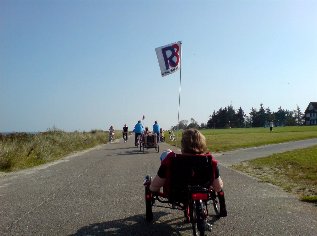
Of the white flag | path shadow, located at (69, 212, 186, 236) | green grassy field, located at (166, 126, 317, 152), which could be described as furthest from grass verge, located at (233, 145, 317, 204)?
green grassy field, located at (166, 126, 317, 152)

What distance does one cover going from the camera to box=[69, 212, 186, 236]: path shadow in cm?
622

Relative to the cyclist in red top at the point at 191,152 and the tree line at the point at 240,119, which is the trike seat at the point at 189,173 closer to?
the cyclist in red top at the point at 191,152

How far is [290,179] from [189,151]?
294 inches

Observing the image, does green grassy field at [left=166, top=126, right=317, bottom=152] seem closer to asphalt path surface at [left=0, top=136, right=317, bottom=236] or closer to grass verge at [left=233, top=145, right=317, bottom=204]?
grass verge at [left=233, top=145, right=317, bottom=204]

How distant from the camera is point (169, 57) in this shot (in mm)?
20500

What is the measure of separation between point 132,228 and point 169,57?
14776 millimetres

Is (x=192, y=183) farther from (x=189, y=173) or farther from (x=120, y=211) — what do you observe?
(x=120, y=211)

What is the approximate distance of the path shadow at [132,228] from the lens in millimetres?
6223

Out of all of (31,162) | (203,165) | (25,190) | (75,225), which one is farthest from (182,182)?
(31,162)

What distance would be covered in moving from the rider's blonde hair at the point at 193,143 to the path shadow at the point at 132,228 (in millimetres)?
1242

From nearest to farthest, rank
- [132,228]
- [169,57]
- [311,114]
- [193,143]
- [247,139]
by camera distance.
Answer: [193,143] < [132,228] < [169,57] < [247,139] < [311,114]

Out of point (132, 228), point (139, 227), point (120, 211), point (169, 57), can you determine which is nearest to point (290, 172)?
point (120, 211)

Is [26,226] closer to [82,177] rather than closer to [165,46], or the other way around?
[82,177]

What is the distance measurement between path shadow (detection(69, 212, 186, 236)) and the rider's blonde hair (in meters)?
1.24
